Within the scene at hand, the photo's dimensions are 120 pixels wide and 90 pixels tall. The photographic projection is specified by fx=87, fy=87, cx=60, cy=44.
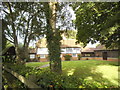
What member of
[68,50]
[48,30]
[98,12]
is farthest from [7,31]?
[68,50]

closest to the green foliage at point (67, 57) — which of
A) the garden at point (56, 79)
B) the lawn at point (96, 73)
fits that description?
the lawn at point (96, 73)

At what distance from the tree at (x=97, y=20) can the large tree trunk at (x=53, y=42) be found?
4.59 m

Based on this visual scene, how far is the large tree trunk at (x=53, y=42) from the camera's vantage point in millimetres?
5506

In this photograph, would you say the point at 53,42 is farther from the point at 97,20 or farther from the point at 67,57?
the point at 67,57

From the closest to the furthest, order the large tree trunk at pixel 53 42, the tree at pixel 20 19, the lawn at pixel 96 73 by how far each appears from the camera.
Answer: the large tree trunk at pixel 53 42 → the lawn at pixel 96 73 → the tree at pixel 20 19

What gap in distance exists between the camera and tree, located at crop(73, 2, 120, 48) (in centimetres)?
866

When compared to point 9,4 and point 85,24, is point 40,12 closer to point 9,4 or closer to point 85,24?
point 9,4

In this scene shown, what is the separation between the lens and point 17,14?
10.1 m

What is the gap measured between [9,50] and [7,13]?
4.44 metres

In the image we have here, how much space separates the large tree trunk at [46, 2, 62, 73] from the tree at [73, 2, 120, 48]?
15.1ft

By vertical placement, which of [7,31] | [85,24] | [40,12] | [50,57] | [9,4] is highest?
[9,4]

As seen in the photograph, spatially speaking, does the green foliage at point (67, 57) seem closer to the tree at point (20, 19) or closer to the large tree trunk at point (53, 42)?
the tree at point (20, 19)

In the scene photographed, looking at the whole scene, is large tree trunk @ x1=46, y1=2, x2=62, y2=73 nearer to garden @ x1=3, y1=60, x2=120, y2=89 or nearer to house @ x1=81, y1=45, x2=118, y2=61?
garden @ x1=3, y1=60, x2=120, y2=89

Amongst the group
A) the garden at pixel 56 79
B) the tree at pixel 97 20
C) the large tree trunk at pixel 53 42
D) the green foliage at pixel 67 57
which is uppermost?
the tree at pixel 97 20
